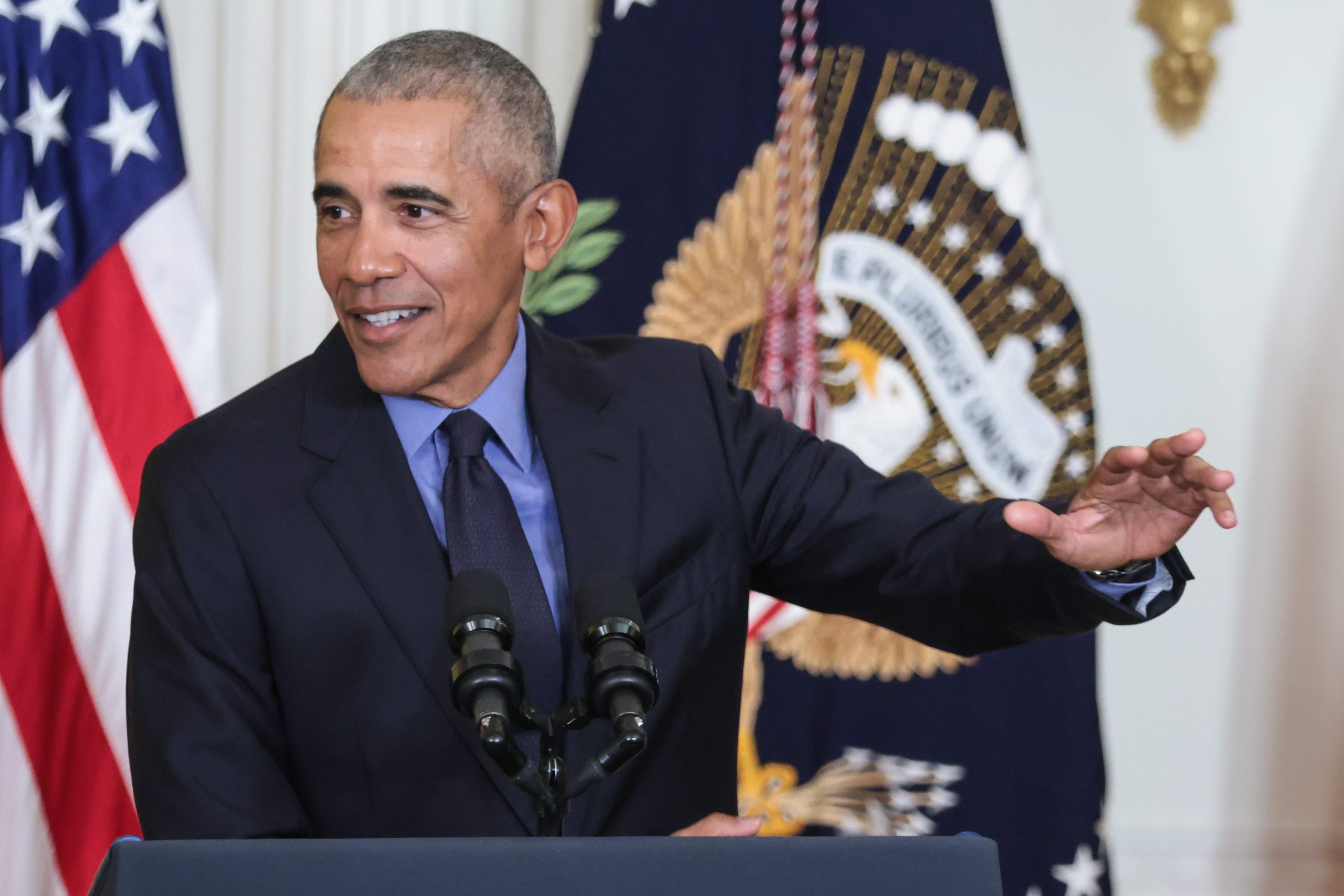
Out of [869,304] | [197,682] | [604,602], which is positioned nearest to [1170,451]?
[604,602]

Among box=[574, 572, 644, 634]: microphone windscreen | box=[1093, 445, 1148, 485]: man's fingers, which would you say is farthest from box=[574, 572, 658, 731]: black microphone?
box=[1093, 445, 1148, 485]: man's fingers

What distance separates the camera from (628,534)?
1673 mm

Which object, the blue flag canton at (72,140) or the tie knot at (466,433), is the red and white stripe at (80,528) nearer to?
the blue flag canton at (72,140)

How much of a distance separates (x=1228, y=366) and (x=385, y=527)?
2.31 meters

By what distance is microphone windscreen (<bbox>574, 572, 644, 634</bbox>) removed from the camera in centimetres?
105

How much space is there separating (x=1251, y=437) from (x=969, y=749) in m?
1.02

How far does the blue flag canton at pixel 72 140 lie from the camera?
2.35 metres

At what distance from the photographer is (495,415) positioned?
5.56 ft

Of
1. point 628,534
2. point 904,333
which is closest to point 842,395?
point 904,333

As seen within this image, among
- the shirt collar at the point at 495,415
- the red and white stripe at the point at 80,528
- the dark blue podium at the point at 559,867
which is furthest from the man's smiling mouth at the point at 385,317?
the red and white stripe at the point at 80,528

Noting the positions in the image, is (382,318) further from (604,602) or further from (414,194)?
(604,602)

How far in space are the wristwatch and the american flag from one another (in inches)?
61.9

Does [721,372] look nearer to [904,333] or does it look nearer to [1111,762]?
[904,333]

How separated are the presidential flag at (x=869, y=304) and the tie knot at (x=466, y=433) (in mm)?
1111
